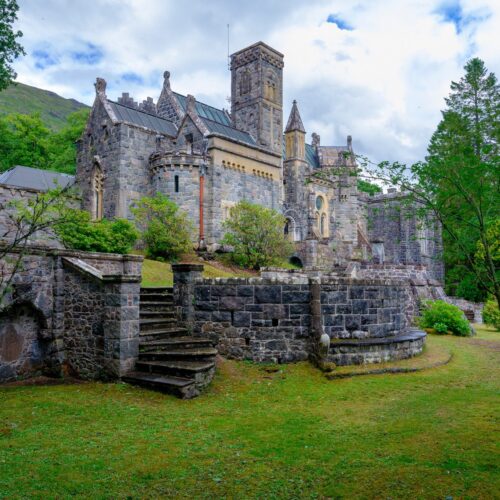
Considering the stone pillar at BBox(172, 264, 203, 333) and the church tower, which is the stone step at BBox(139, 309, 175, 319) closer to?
the stone pillar at BBox(172, 264, 203, 333)

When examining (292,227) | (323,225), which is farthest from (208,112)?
(323,225)

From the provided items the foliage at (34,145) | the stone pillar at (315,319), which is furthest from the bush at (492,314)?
the foliage at (34,145)

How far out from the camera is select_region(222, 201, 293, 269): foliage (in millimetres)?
26062

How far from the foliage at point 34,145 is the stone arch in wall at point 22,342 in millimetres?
30517

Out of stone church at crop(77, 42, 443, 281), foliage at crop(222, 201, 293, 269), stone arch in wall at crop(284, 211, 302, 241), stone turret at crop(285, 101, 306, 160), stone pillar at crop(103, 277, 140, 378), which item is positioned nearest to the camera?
stone pillar at crop(103, 277, 140, 378)

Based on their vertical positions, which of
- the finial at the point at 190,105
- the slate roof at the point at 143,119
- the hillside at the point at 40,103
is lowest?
the slate roof at the point at 143,119

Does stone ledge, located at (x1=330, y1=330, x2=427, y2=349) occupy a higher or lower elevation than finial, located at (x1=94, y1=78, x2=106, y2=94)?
lower

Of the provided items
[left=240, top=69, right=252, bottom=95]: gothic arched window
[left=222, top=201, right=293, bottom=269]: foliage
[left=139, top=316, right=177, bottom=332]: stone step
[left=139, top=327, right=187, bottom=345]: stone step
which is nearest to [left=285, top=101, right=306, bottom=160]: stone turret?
[left=240, top=69, right=252, bottom=95]: gothic arched window

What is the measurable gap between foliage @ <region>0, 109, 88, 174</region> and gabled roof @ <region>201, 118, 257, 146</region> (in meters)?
14.1

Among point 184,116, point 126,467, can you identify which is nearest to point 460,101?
point 184,116

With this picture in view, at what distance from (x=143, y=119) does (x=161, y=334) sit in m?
23.9

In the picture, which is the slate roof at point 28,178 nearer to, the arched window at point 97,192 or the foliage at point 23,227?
the arched window at point 97,192

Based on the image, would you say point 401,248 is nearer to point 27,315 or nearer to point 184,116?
point 184,116

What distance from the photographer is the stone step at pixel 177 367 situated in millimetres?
8586
